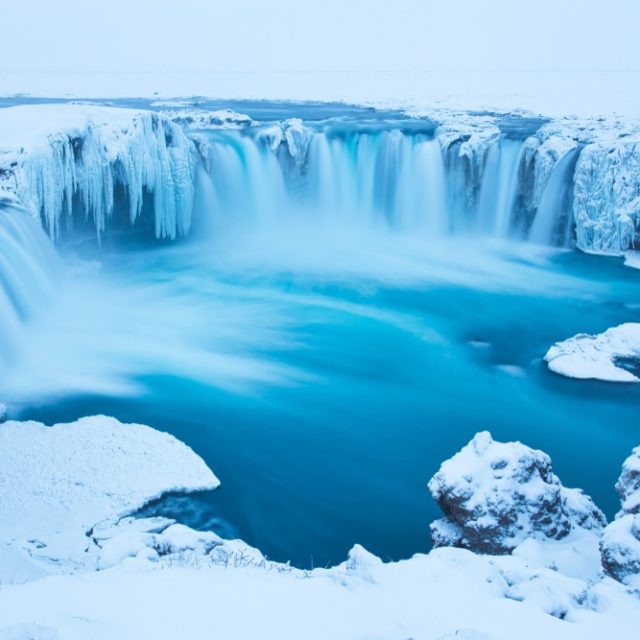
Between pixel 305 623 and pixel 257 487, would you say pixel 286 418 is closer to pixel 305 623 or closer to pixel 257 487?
pixel 257 487

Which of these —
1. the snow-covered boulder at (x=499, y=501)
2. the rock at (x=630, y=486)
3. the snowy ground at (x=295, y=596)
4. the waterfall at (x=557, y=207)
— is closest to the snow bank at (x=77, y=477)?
the snowy ground at (x=295, y=596)

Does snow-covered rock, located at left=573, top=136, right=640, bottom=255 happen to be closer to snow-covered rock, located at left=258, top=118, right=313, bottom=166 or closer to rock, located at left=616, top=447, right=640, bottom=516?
snow-covered rock, located at left=258, top=118, right=313, bottom=166

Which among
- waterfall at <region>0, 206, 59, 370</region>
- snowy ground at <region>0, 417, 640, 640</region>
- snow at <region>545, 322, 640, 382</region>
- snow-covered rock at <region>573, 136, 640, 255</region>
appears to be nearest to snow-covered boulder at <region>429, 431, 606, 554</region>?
snowy ground at <region>0, 417, 640, 640</region>

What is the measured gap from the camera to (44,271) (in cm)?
1123

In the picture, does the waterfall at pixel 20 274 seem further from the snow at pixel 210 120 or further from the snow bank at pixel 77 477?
the snow at pixel 210 120

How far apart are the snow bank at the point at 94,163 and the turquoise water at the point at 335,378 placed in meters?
1.18

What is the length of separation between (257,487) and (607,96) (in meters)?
27.3

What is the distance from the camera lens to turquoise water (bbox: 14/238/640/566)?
7.26 m

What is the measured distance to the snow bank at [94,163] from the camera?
446 inches

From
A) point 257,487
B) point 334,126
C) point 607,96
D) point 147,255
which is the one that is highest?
point 607,96

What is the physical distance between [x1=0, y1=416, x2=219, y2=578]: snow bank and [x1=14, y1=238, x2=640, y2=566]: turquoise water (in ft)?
1.27

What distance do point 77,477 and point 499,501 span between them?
12.9 ft

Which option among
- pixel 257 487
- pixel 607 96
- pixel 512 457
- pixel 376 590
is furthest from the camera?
pixel 607 96

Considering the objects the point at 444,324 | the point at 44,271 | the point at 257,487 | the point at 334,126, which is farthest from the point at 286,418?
the point at 334,126
